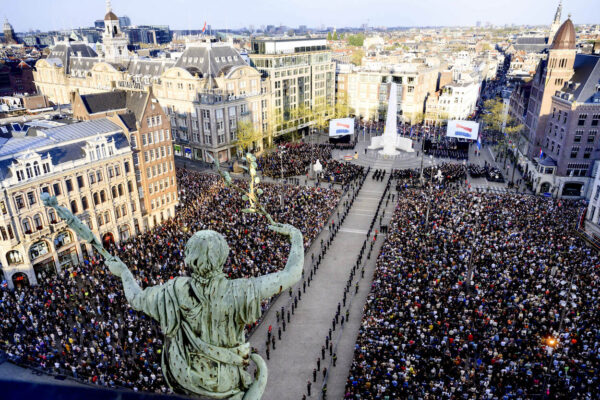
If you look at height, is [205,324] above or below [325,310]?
above

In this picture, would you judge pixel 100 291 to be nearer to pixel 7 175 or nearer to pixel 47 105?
pixel 7 175

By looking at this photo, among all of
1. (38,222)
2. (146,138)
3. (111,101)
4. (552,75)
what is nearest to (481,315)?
(38,222)

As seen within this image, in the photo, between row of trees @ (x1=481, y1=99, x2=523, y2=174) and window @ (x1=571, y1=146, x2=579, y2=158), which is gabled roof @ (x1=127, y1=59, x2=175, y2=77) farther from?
window @ (x1=571, y1=146, x2=579, y2=158)

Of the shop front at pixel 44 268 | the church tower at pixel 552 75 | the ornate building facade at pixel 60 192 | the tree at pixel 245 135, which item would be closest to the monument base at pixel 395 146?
the church tower at pixel 552 75

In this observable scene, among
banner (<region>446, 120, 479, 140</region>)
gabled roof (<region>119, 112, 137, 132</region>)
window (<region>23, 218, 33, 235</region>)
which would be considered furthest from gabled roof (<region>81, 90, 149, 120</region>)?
banner (<region>446, 120, 479, 140</region>)

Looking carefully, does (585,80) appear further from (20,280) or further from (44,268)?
(20,280)
